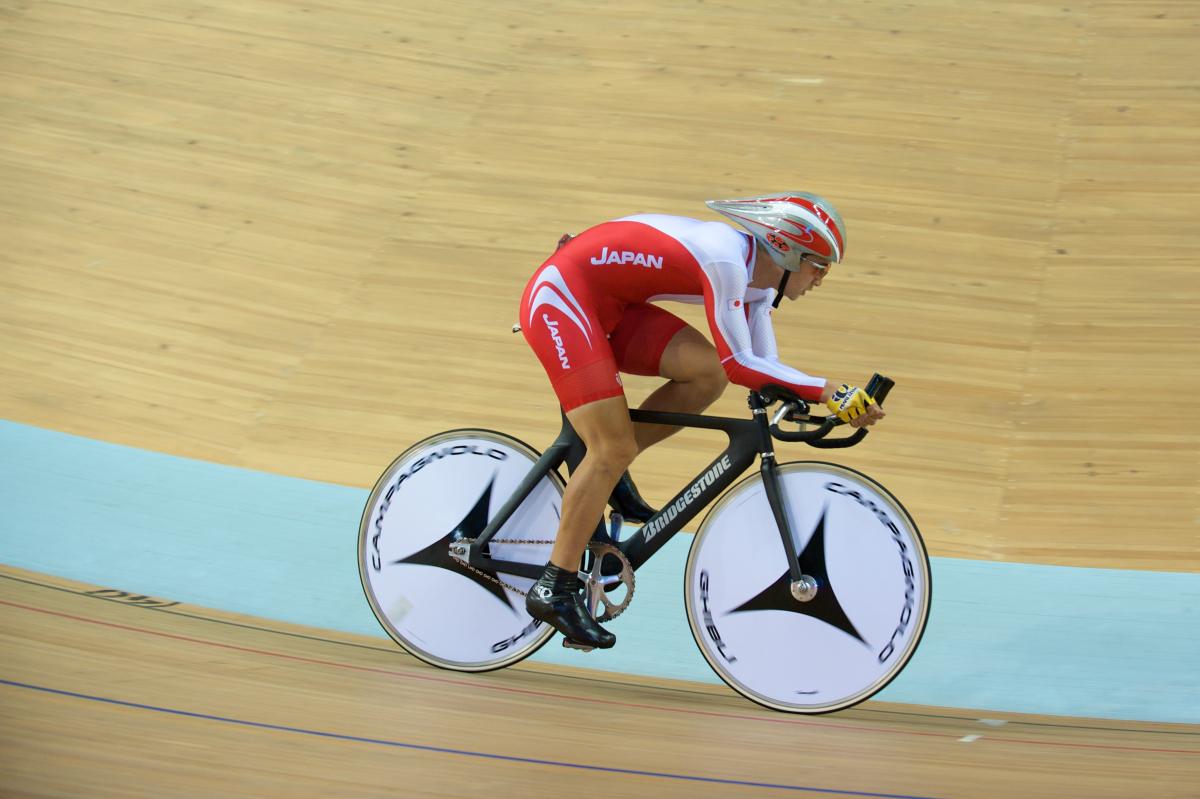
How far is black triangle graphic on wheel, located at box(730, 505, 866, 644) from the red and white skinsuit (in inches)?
Result: 14.5

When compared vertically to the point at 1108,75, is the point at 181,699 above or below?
below

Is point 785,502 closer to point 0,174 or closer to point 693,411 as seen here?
point 693,411

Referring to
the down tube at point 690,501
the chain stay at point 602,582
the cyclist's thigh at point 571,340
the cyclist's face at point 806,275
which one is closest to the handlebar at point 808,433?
the down tube at point 690,501

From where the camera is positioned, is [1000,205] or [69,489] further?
[1000,205]

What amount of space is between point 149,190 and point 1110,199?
4.06m

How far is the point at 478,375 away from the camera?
467 cm

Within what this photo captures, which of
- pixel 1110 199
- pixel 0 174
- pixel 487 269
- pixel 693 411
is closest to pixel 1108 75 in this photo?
pixel 1110 199

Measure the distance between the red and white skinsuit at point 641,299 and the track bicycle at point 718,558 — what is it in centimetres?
13

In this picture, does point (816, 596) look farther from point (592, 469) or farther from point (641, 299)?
point (641, 299)

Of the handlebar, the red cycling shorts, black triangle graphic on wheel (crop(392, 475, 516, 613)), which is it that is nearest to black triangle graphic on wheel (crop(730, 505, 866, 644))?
the handlebar

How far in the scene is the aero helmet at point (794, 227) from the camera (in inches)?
106

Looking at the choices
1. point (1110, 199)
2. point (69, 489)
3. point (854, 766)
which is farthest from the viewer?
point (1110, 199)

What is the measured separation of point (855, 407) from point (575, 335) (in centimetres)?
62

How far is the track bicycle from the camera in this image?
2.77 metres
